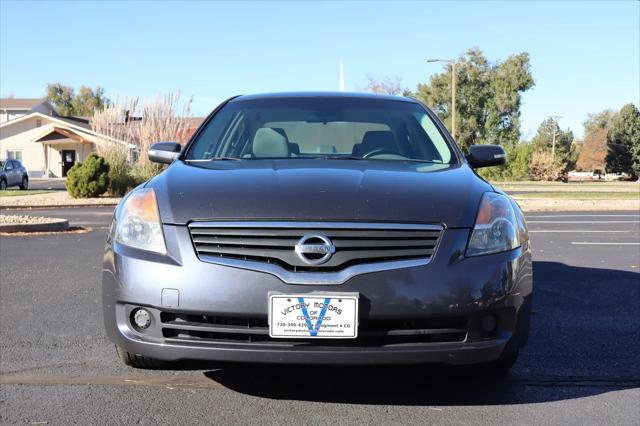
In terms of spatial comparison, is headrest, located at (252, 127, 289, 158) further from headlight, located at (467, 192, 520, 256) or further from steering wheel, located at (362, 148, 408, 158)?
headlight, located at (467, 192, 520, 256)

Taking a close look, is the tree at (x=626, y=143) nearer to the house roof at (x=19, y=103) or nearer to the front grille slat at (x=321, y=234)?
the house roof at (x=19, y=103)

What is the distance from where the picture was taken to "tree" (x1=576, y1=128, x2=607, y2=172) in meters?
86.7

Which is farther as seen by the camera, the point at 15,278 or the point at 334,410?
the point at 15,278

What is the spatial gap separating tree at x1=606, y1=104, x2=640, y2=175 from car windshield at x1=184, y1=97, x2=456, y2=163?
226 ft

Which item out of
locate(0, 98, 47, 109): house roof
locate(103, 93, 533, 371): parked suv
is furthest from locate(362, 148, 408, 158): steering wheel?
locate(0, 98, 47, 109): house roof

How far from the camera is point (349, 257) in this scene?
9.62 ft

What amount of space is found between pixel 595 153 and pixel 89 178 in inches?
3017

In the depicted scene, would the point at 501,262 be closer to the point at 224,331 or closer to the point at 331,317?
the point at 331,317

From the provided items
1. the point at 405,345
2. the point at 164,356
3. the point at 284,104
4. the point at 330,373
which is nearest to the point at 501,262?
the point at 405,345

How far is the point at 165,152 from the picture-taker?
14.5 ft

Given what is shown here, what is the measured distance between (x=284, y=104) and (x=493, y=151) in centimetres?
140

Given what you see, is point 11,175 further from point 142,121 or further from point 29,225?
point 29,225

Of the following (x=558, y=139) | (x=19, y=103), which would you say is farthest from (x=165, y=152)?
(x=558, y=139)

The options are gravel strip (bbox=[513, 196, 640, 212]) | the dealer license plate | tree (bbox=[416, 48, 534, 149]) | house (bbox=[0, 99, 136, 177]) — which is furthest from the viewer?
tree (bbox=[416, 48, 534, 149])
